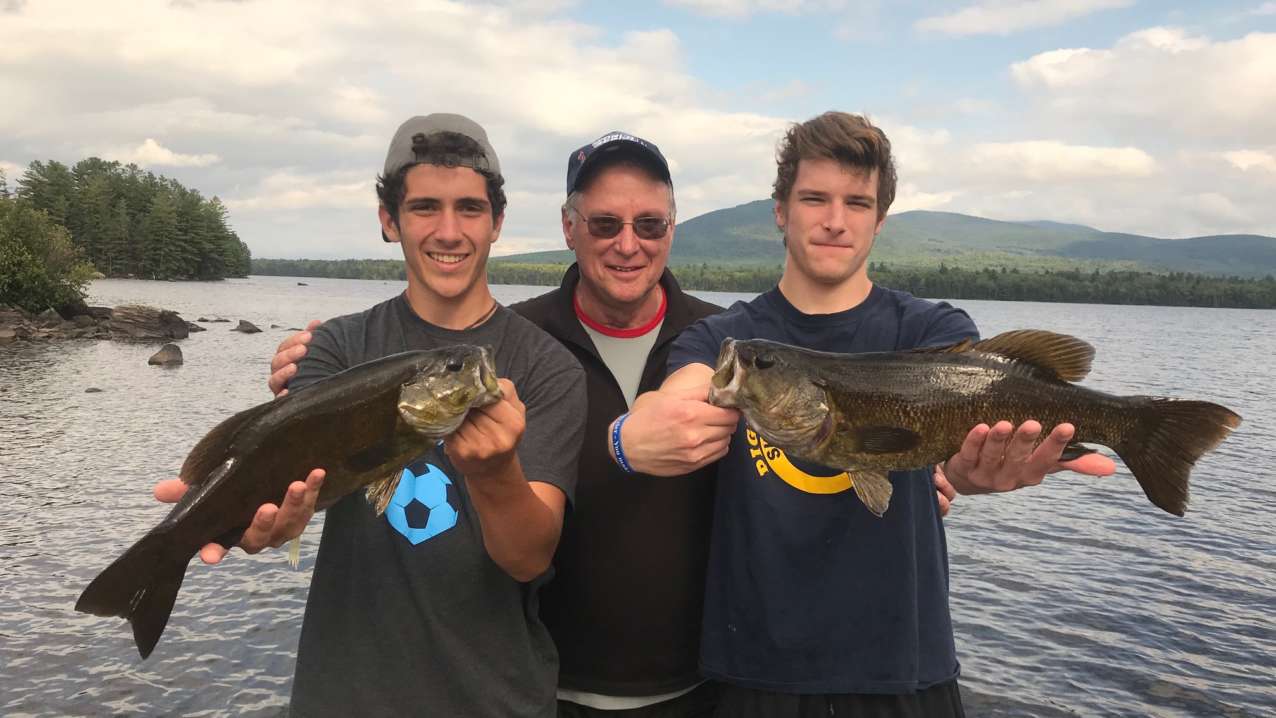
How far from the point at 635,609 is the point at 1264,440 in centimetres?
3410

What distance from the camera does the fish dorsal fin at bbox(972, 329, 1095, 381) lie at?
373 centimetres

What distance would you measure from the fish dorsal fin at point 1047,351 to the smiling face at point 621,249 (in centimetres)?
205

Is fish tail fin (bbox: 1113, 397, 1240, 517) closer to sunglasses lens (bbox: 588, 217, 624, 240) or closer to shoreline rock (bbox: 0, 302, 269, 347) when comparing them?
sunglasses lens (bbox: 588, 217, 624, 240)

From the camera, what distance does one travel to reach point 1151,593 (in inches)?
615

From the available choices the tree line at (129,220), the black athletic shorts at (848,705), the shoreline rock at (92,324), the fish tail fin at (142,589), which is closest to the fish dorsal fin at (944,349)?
the black athletic shorts at (848,705)

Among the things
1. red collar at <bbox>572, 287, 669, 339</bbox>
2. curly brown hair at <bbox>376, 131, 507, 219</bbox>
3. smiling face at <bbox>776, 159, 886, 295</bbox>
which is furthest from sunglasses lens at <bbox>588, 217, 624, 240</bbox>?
smiling face at <bbox>776, 159, 886, 295</bbox>

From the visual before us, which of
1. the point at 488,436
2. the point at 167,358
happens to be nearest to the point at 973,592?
the point at 488,436

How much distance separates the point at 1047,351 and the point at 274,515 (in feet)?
11.9

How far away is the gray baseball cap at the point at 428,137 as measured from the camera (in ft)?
13.5

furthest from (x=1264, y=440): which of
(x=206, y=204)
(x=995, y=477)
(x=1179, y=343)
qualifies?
(x=206, y=204)

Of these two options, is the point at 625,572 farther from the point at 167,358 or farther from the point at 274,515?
the point at 167,358

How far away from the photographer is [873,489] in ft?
→ 12.0

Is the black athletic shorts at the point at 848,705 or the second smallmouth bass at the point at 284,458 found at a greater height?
the second smallmouth bass at the point at 284,458

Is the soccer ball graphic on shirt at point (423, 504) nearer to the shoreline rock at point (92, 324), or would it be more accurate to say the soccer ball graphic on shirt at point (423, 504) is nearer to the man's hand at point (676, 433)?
A: the man's hand at point (676, 433)
